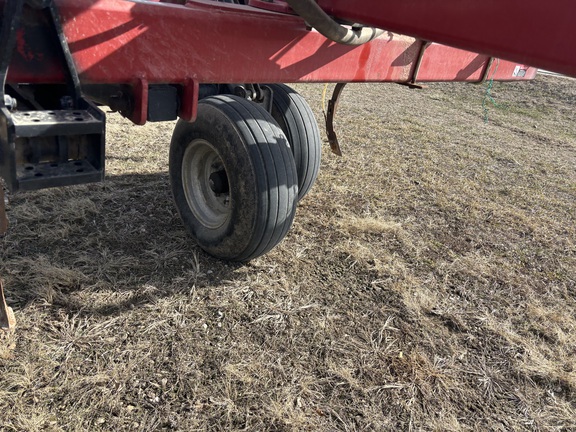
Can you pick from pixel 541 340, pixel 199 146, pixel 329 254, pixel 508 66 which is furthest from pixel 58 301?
pixel 508 66

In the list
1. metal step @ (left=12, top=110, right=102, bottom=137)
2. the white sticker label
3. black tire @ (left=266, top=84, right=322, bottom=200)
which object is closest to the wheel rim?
black tire @ (left=266, top=84, right=322, bottom=200)

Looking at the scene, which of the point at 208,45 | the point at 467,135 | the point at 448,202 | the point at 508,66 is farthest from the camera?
the point at 467,135

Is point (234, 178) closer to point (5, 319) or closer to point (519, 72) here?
point (5, 319)

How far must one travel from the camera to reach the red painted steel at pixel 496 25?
1.18 m

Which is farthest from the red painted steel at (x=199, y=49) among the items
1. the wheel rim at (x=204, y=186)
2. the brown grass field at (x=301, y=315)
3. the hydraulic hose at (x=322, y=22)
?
the brown grass field at (x=301, y=315)

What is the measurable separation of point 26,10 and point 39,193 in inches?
71.2

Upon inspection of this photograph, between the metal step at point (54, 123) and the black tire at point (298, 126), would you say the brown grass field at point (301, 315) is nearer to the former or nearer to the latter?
the black tire at point (298, 126)

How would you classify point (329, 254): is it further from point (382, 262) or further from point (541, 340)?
point (541, 340)

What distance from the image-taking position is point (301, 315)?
2.28 m

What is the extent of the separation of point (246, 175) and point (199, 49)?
1.97 feet

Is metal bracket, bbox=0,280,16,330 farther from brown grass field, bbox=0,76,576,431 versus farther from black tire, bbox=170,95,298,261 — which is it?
black tire, bbox=170,95,298,261

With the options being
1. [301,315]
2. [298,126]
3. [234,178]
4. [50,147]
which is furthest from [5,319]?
[298,126]

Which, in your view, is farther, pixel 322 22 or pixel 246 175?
pixel 246 175

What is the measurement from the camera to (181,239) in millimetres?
2773
